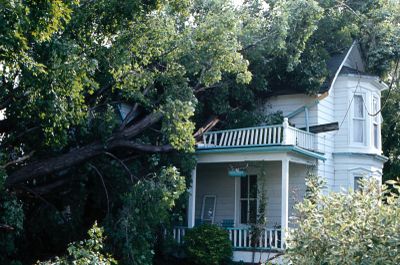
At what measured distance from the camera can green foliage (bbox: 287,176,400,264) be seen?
308 inches

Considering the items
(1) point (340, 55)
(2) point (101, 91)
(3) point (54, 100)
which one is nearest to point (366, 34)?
(1) point (340, 55)

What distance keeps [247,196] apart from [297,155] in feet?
10.1

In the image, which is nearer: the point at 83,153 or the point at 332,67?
the point at 83,153

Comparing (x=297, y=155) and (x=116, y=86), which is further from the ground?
(x=116, y=86)

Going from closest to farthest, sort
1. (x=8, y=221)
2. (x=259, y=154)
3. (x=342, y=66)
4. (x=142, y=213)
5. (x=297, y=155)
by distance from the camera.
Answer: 1. (x=8, y=221)
2. (x=142, y=213)
3. (x=259, y=154)
4. (x=297, y=155)
5. (x=342, y=66)

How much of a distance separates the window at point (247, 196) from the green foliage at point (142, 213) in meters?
5.42

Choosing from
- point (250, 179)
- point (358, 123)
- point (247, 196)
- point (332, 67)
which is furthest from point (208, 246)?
point (332, 67)

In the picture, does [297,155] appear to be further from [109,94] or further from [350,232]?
[350,232]

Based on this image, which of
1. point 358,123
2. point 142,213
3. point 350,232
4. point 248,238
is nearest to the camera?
point 350,232

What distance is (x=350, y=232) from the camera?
8.28m

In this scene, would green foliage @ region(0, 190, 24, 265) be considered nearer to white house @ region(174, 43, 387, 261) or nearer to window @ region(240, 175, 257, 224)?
white house @ region(174, 43, 387, 261)

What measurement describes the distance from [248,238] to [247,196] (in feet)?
8.90

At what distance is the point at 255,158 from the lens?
18.1m

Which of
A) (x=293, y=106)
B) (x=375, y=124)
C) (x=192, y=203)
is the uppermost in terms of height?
(x=293, y=106)
